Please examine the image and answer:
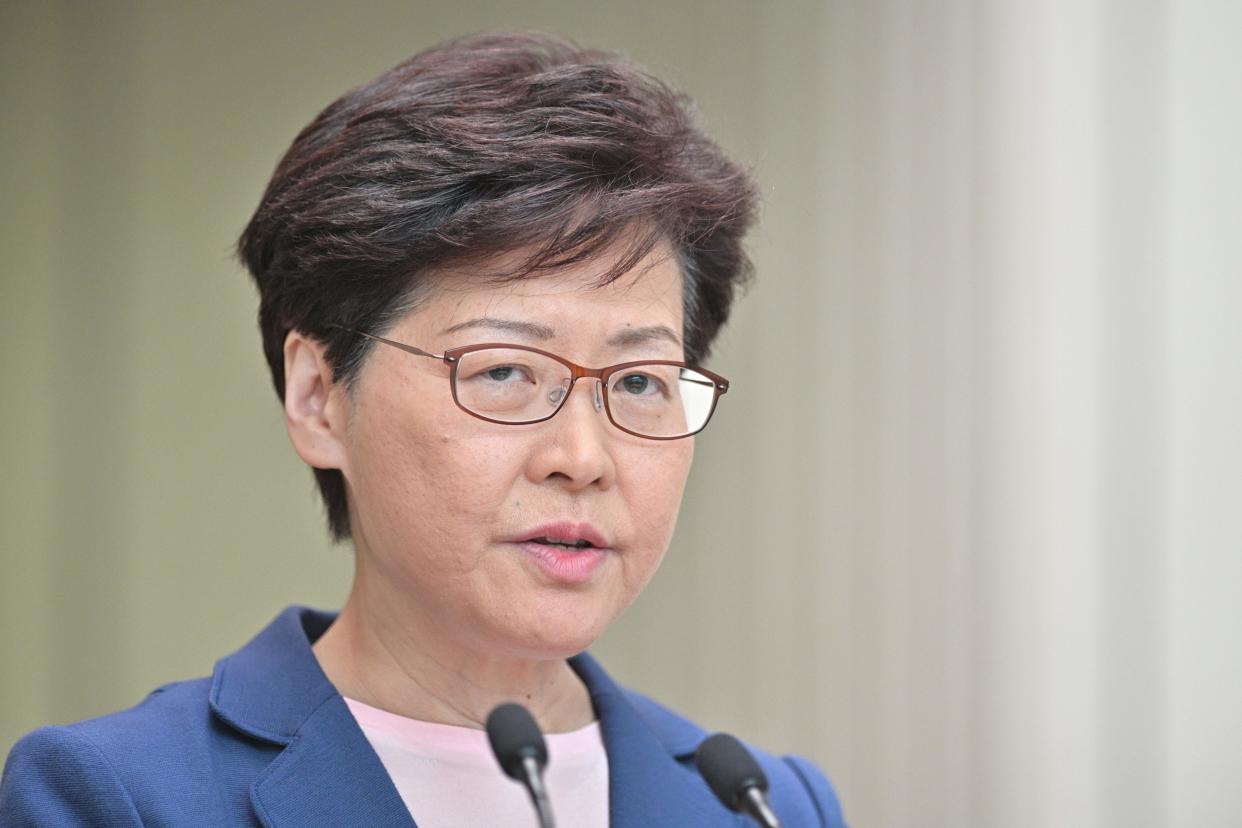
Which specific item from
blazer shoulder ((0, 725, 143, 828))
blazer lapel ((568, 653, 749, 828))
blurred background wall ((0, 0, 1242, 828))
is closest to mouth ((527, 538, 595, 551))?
blazer lapel ((568, 653, 749, 828))

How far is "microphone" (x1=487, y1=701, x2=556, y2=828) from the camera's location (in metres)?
1.22

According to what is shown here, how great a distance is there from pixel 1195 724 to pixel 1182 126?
141cm

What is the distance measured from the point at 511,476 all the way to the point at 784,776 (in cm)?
72

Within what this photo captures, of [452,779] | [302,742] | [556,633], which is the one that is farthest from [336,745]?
[556,633]

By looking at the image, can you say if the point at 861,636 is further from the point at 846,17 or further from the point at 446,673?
the point at 446,673

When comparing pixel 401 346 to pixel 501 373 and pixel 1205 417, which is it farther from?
pixel 1205 417

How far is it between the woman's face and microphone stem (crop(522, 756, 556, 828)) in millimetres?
403

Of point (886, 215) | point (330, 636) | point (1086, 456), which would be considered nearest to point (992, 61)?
point (886, 215)

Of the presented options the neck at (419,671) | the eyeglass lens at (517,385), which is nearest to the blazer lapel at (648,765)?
the neck at (419,671)

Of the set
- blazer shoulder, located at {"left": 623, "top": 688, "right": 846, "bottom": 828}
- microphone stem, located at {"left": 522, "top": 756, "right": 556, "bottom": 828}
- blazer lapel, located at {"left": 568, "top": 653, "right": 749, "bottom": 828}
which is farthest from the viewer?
blazer shoulder, located at {"left": 623, "top": 688, "right": 846, "bottom": 828}

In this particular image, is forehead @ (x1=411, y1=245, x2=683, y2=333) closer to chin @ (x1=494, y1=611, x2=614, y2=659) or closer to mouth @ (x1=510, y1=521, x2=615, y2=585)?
mouth @ (x1=510, y1=521, x2=615, y2=585)

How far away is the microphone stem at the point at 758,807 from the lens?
4.10 ft

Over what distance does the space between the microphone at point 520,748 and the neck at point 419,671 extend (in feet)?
1.58

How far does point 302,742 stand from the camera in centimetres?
163
